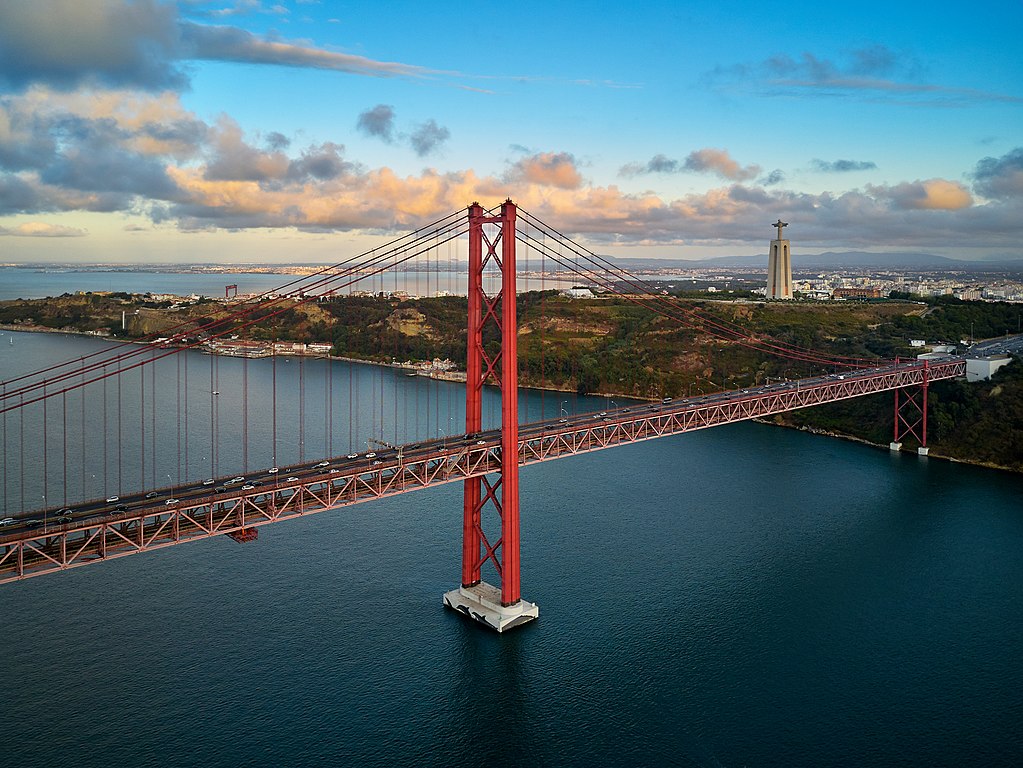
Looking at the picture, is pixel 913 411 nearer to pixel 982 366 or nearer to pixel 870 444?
pixel 870 444

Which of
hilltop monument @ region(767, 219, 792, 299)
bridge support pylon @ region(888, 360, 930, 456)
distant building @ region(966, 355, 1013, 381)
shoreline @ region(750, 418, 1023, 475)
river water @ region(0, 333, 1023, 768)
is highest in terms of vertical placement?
hilltop monument @ region(767, 219, 792, 299)

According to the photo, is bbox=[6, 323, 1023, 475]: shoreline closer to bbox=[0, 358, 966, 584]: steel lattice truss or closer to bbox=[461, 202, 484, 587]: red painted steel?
bbox=[0, 358, 966, 584]: steel lattice truss

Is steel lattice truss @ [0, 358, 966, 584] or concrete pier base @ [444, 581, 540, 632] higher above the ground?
steel lattice truss @ [0, 358, 966, 584]

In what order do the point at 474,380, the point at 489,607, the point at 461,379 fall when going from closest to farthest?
the point at 489,607 < the point at 474,380 < the point at 461,379

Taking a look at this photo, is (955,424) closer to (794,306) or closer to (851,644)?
(851,644)

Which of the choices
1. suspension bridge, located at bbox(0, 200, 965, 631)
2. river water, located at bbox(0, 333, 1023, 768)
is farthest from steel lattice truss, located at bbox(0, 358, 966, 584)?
river water, located at bbox(0, 333, 1023, 768)

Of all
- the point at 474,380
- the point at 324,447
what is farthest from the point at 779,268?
the point at 474,380

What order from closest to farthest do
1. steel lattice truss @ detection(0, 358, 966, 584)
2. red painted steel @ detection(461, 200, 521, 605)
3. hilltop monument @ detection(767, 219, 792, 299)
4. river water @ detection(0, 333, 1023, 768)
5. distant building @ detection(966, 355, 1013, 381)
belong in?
steel lattice truss @ detection(0, 358, 966, 584)
river water @ detection(0, 333, 1023, 768)
red painted steel @ detection(461, 200, 521, 605)
distant building @ detection(966, 355, 1013, 381)
hilltop monument @ detection(767, 219, 792, 299)
